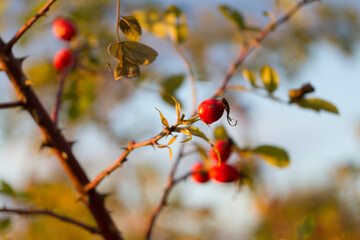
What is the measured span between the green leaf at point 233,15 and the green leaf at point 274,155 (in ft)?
1.34

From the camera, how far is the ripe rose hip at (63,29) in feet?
4.12

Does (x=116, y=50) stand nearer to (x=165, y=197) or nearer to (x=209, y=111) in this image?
(x=209, y=111)

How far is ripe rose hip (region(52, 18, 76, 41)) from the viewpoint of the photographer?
126cm

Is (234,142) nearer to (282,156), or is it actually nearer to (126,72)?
(282,156)

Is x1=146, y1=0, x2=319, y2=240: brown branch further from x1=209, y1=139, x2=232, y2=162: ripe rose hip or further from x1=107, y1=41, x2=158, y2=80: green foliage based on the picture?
x1=107, y1=41, x2=158, y2=80: green foliage

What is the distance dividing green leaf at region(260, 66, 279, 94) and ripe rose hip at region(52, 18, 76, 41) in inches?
28.9

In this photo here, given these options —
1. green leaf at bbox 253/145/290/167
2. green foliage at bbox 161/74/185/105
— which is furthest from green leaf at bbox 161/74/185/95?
green leaf at bbox 253/145/290/167

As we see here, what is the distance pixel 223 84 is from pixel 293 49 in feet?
11.8

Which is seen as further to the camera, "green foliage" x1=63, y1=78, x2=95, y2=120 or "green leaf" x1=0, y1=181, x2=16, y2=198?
"green foliage" x1=63, y1=78, x2=95, y2=120

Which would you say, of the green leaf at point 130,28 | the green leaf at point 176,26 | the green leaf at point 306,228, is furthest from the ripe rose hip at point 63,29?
the green leaf at point 306,228

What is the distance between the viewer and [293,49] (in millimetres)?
4238

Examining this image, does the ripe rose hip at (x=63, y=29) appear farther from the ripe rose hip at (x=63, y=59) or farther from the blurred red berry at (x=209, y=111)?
the blurred red berry at (x=209, y=111)

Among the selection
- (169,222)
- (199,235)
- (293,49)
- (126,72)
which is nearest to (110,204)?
(169,222)

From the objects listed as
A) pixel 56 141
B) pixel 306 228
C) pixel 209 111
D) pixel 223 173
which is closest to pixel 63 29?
pixel 56 141
